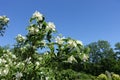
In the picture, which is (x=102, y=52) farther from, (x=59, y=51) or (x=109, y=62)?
(x=59, y=51)

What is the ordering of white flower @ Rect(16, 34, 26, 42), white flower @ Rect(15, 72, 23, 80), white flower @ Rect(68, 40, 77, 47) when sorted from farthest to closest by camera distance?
white flower @ Rect(16, 34, 26, 42) < white flower @ Rect(15, 72, 23, 80) < white flower @ Rect(68, 40, 77, 47)

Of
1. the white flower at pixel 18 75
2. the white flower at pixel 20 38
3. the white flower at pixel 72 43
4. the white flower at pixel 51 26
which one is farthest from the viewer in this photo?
the white flower at pixel 20 38

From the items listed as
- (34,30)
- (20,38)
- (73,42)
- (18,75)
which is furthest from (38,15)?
(18,75)

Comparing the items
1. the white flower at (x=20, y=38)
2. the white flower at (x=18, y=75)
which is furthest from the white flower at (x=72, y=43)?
the white flower at (x=20, y=38)

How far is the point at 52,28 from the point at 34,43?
41cm

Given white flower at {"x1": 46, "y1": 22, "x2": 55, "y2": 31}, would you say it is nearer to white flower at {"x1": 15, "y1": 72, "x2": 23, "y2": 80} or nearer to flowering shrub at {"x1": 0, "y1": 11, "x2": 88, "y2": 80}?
flowering shrub at {"x1": 0, "y1": 11, "x2": 88, "y2": 80}

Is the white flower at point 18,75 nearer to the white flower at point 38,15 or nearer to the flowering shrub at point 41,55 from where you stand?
the flowering shrub at point 41,55

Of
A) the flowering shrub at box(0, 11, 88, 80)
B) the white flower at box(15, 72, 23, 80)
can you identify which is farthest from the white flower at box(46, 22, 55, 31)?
the white flower at box(15, 72, 23, 80)

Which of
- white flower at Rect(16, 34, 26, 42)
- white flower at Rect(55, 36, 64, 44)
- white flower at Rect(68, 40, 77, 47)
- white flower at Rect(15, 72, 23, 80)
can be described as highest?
white flower at Rect(16, 34, 26, 42)

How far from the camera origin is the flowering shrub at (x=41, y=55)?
5363 millimetres

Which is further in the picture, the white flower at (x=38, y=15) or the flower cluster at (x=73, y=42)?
the white flower at (x=38, y=15)

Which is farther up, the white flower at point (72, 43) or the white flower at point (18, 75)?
the white flower at point (72, 43)

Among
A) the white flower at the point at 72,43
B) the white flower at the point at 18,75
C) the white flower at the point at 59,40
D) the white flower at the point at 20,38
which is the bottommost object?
the white flower at the point at 18,75

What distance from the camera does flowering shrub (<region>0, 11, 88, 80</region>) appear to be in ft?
17.6
